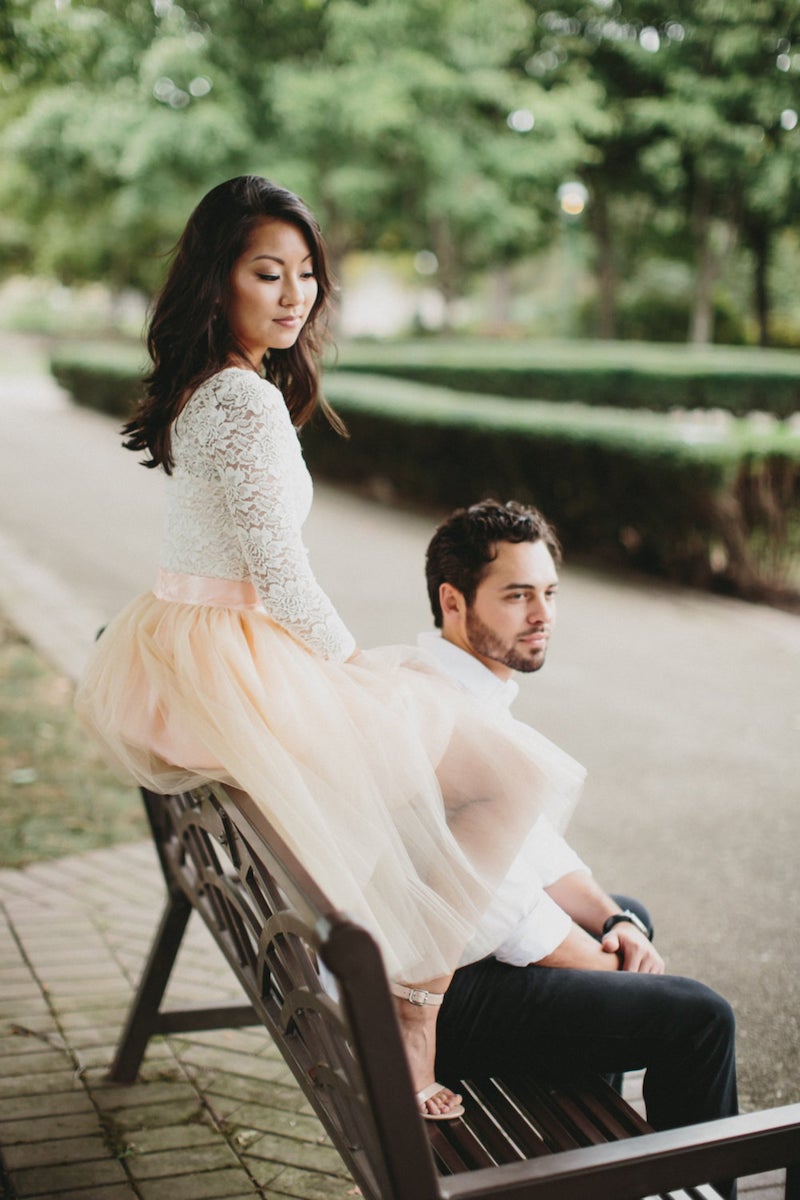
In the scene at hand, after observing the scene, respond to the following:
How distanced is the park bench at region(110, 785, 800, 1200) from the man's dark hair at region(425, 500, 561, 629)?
0.67m

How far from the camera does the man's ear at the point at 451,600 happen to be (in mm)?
2445

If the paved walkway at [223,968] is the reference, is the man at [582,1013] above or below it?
above

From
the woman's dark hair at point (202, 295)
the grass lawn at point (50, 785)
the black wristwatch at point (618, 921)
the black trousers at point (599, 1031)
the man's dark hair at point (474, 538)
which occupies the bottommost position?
the grass lawn at point (50, 785)

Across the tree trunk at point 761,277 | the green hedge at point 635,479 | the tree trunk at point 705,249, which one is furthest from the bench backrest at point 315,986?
the tree trunk at point 761,277

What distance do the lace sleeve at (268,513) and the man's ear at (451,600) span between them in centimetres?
30

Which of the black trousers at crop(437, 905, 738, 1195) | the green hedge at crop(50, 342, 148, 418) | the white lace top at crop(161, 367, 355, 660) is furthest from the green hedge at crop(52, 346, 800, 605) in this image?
the green hedge at crop(50, 342, 148, 418)

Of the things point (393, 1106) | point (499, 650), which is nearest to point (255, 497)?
point (499, 650)

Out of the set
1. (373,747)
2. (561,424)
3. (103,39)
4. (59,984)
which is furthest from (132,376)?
(373,747)

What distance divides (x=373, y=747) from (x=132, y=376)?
17550mm

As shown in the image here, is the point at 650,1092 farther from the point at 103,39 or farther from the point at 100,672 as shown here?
the point at 103,39

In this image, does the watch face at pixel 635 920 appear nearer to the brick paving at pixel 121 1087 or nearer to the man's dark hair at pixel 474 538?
the man's dark hair at pixel 474 538

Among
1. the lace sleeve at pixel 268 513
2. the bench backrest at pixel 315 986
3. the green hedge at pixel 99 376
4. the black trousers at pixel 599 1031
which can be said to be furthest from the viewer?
the green hedge at pixel 99 376

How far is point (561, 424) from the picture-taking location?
991cm

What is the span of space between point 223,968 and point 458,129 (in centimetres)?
2317
